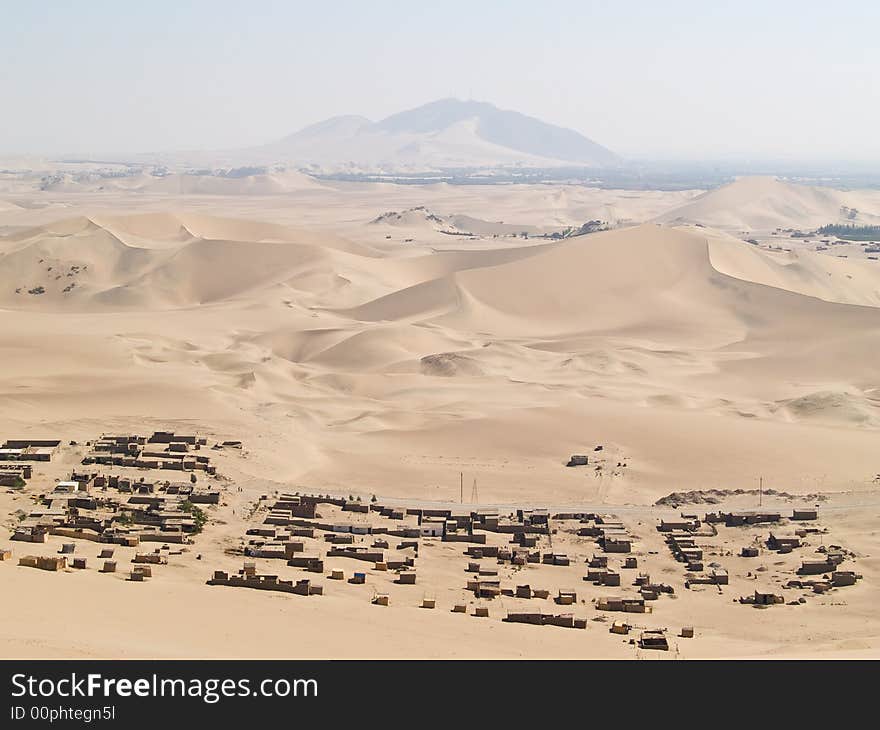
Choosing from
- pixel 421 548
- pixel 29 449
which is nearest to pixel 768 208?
pixel 29 449

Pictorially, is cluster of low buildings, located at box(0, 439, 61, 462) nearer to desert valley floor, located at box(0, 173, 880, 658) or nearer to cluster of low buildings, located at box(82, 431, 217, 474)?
desert valley floor, located at box(0, 173, 880, 658)

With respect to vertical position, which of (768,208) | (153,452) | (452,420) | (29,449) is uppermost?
(768,208)

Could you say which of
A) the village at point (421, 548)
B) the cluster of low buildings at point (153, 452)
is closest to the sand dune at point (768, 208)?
the cluster of low buildings at point (153, 452)

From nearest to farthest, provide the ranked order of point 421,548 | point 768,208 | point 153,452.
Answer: point 421,548, point 153,452, point 768,208

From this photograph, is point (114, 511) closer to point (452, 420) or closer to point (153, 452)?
point (153, 452)

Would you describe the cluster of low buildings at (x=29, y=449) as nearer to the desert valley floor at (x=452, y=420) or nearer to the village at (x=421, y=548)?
the village at (x=421, y=548)

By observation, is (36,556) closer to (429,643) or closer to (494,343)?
(429,643)
